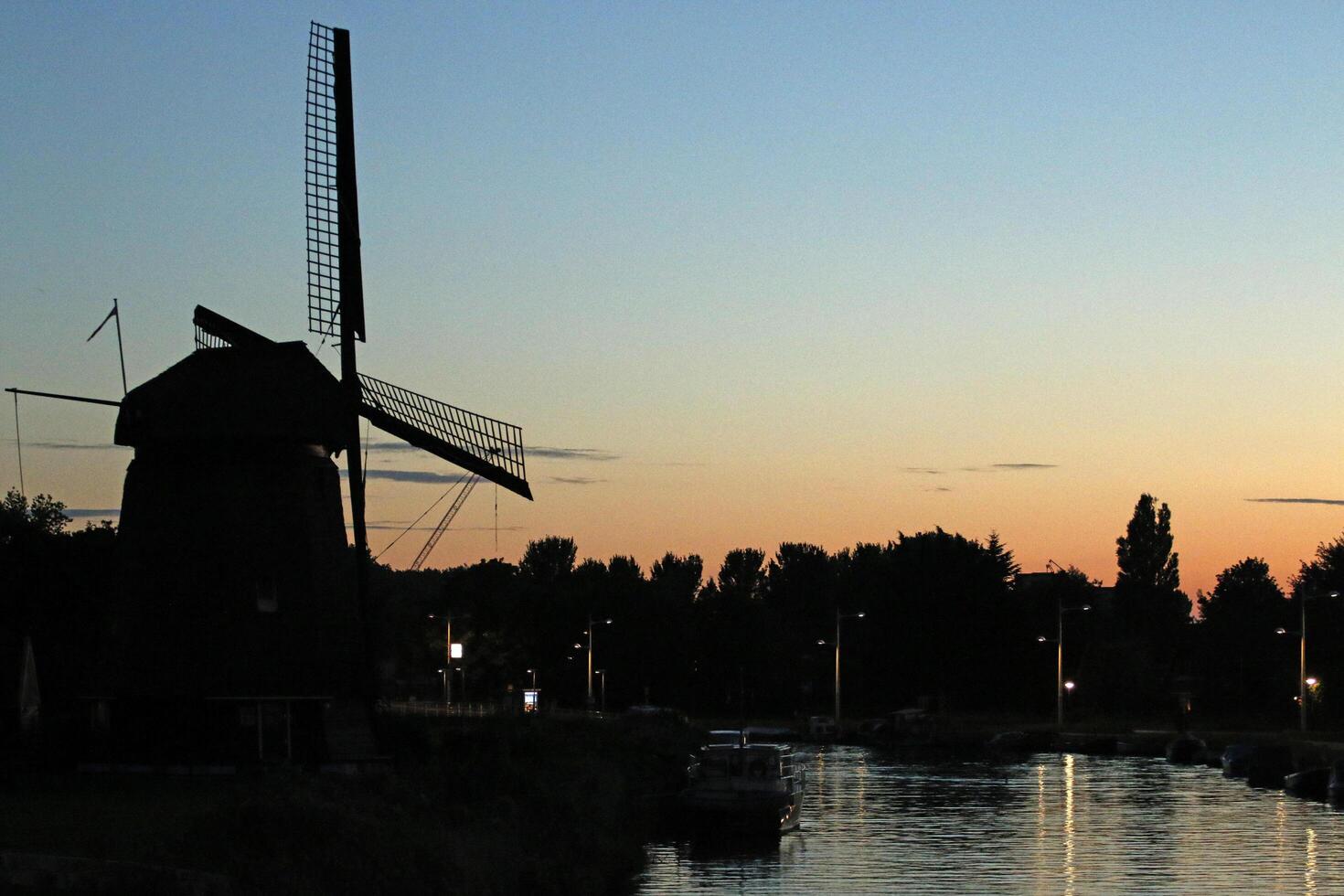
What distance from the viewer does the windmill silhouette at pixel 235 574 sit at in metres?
42.9

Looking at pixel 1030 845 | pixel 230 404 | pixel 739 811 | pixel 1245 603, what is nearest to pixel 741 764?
pixel 739 811

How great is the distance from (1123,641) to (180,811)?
119 metres

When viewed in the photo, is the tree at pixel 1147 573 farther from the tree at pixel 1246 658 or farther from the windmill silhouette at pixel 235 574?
the windmill silhouette at pixel 235 574

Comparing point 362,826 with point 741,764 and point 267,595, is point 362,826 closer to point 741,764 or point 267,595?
point 267,595

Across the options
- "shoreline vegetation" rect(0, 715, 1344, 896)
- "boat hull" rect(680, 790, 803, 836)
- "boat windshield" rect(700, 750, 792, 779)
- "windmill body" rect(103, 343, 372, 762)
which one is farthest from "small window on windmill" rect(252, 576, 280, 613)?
"boat windshield" rect(700, 750, 792, 779)

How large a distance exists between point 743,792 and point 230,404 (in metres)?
19.0

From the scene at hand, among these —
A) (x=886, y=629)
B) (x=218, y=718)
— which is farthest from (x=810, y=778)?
(x=886, y=629)

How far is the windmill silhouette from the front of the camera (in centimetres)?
4291

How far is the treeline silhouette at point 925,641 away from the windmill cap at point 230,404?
270 feet

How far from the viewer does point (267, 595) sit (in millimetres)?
43406

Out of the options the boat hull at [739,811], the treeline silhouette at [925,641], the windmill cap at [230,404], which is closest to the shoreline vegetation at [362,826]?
the boat hull at [739,811]

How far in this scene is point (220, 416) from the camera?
143 ft

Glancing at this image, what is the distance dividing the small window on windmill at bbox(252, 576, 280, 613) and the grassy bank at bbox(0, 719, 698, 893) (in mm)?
4537

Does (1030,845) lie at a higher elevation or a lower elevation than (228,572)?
lower
